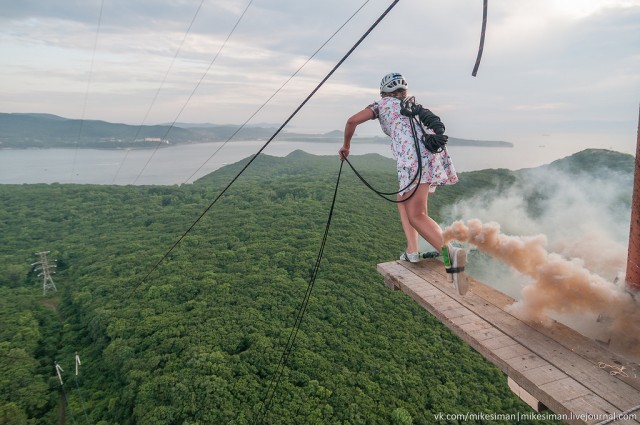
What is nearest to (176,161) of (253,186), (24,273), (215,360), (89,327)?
→ (253,186)

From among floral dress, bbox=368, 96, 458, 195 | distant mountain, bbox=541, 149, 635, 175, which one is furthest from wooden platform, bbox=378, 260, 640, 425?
distant mountain, bbox=541, 149, 635, 175

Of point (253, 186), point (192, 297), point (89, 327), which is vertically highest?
point (253, 186)

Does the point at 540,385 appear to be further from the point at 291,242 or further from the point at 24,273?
the point at 24,273

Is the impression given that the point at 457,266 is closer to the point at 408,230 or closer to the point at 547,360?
the point at 408,230

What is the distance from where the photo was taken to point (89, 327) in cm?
3328

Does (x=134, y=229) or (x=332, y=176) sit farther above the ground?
(x=332, y=176)

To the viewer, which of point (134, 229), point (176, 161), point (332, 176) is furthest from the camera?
point (176, 161)

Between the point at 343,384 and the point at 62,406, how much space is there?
2043cm

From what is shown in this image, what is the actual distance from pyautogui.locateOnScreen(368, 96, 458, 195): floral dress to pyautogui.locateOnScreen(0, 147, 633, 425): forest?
72.7 feet

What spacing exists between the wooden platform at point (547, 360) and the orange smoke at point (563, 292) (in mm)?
193

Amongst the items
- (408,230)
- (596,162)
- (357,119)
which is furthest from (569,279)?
(596,162)

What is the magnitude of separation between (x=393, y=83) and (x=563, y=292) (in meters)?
3.00

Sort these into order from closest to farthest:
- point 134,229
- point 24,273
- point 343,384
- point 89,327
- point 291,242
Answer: point 343,384 → point 89,327 → point 24,273 → point 291,242 → point 134,229

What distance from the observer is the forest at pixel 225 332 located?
23.9m
